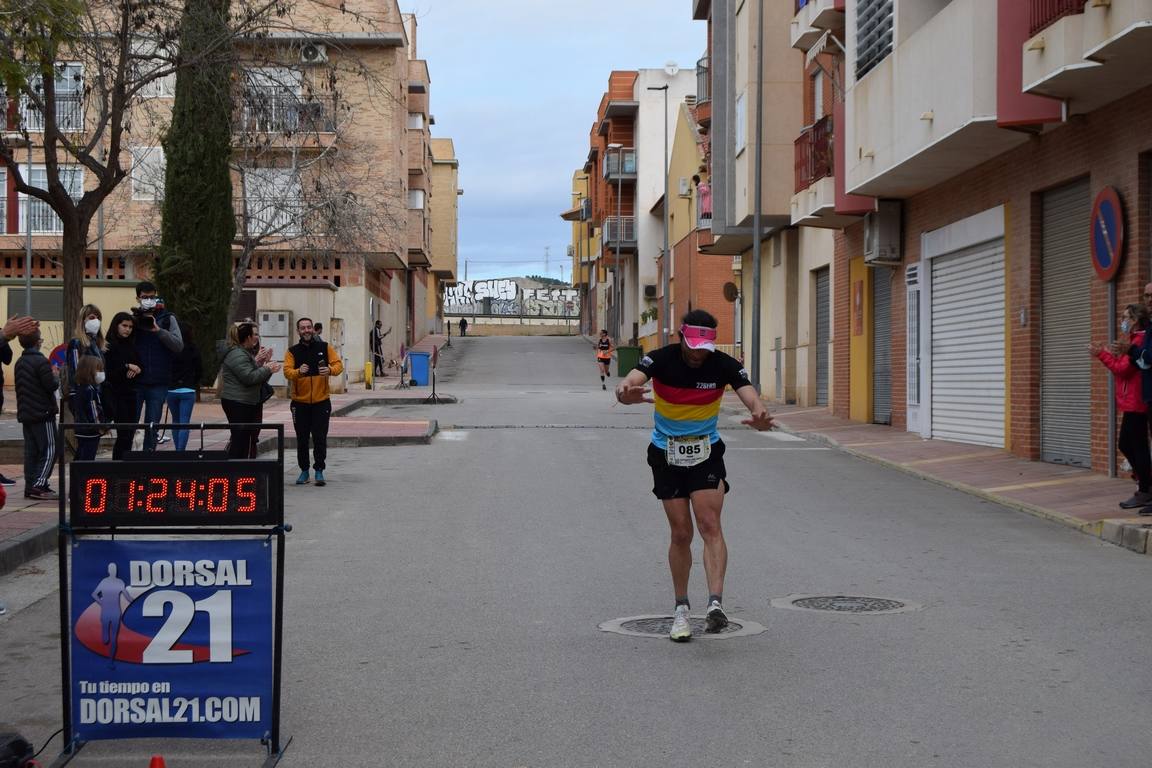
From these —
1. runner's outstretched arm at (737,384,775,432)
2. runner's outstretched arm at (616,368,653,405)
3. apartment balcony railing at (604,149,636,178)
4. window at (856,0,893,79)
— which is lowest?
runner's outstretched arm at (737,384,775,432)

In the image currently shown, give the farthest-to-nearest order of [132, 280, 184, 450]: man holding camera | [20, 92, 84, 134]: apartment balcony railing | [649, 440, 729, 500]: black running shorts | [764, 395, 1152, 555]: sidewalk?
1. [20, 92, 84, 134]: apartment balcony railing
2. [132, 280, 184, 450]: man holding camera
3. [764, 395, 1152, 555]: sidewalk
4. [649, 440, 729, 500]: black running shorts

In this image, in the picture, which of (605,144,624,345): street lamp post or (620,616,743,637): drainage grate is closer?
(620,616,743,637): drainage grate

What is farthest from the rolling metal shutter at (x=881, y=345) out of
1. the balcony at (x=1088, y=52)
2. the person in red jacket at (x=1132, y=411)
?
the person in red jacket at (x=1132, y=411)

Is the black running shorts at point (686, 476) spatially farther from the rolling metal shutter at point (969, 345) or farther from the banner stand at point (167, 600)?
the rolling metal shutter at point (969, 345)

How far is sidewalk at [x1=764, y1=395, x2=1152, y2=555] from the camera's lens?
1196 centimetres

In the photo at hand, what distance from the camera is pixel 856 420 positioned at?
27.2m

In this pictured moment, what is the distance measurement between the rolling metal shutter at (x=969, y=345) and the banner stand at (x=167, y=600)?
15845mm

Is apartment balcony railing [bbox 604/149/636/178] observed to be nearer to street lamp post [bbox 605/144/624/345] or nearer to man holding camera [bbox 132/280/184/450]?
street lamp post [bbox 605/144/624/345]

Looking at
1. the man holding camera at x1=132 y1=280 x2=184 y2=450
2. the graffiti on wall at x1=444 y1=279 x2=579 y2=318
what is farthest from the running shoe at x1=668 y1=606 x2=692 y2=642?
the graffiti on wall at x1=444 y1=279 x2=579 y2=318

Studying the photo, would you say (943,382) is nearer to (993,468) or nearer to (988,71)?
(993,468)

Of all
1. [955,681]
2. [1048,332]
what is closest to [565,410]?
[1048,332]

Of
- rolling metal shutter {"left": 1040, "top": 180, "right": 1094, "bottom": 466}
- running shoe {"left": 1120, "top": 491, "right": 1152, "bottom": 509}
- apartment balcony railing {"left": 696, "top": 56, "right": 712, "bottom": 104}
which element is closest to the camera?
running shoe {"left": 1120, "top": 491, "right": 1152, "bottom": 509}

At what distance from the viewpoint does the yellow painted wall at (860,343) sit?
26516 mm

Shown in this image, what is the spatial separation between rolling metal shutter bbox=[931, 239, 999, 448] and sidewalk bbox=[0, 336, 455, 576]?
811 centimetres
